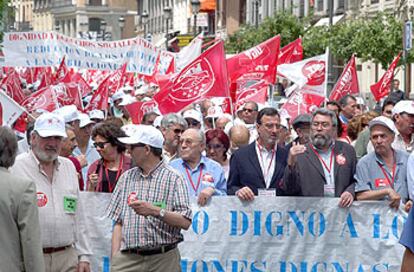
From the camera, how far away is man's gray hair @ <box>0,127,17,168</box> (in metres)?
7.24

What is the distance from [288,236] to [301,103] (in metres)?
9.04

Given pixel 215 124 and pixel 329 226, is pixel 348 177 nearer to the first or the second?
pixel 329 226

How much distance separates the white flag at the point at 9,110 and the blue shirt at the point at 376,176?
13.5 feet

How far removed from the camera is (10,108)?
1293 cm

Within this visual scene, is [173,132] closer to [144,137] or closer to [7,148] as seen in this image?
[144,137]

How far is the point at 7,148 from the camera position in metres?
7.29

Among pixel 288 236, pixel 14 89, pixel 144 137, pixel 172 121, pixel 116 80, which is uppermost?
pixel 144 137

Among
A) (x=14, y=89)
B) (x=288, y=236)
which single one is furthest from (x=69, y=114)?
(x=14, y=89)

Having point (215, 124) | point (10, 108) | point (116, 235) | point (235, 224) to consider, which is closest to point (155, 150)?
point (116, 235)

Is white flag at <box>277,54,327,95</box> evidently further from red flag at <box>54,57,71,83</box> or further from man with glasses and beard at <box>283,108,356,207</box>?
man with glasses and beard at <box>283,108,356,207</box>

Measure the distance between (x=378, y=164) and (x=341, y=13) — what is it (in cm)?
5101

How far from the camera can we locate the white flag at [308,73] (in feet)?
66.7

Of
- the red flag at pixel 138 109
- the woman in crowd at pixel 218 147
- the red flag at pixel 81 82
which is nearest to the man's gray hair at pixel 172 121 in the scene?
the woman in crowd at pixel 218 147

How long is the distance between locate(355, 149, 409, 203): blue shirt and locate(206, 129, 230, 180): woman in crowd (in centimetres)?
154
